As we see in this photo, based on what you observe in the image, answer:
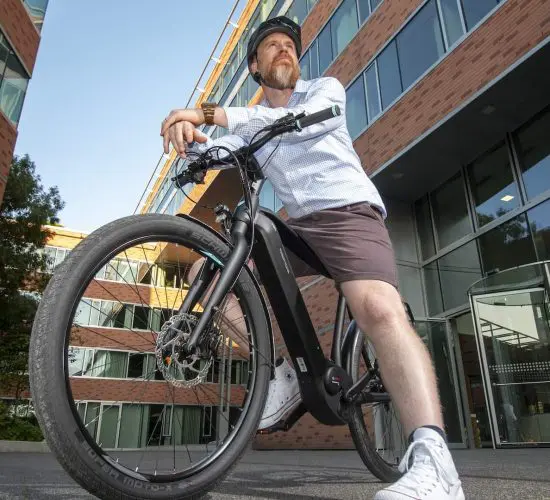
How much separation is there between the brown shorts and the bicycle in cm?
11

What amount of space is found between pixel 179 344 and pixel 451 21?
34.4 ft

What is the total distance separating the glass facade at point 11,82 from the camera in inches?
455

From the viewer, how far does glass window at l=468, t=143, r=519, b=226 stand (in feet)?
32.6

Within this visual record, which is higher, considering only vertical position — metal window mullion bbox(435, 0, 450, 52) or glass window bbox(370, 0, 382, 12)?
glass window bbox(370, 0, 382, 12)

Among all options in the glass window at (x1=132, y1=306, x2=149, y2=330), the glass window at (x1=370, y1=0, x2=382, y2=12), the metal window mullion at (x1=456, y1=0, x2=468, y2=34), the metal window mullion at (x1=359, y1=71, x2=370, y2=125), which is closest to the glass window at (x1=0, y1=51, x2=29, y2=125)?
the metal window mullion at (x1=359, y1=71, x2=370, y2=125)

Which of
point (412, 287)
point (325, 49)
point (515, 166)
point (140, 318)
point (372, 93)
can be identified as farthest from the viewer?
point (325, 49)

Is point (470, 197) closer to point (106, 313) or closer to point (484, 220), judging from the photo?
point (484, 220)

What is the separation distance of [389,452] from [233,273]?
1891 mm

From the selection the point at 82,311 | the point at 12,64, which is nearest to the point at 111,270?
the point at 82,311

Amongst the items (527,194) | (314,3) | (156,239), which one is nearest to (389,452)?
(156,239)

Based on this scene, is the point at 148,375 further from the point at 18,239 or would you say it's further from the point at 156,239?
the point at 18,239

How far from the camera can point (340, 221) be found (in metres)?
2.04

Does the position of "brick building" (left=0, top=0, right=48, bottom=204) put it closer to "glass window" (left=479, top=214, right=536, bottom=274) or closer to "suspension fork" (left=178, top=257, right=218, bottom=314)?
"glass window" (left=479, top=214, right=536, bottom=274)

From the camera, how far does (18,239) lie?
58.5ft
